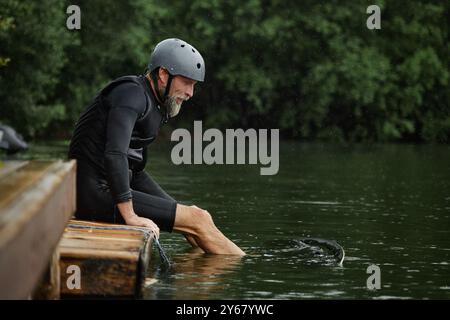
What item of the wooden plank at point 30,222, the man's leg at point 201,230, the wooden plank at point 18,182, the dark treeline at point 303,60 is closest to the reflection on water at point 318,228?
the man's leg at point 201,230

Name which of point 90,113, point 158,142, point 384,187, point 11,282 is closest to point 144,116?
point 90,113

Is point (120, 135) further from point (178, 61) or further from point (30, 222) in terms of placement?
point (30, 222)

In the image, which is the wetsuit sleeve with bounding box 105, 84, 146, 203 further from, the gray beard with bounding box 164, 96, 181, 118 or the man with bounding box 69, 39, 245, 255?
the gray beard with bounding box 164, 96, 181, 118

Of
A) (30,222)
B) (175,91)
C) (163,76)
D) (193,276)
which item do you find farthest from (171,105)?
(30,222)

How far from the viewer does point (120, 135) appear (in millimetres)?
8609

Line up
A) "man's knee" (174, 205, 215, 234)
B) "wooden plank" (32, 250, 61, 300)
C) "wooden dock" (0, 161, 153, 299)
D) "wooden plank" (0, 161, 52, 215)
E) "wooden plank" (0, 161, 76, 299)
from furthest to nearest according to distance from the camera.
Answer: "man's knee" (174, 205, 215, 234), "wooden plank" (32, 250, 61, 300), "wooden plank" (0, 161, 52, 215), "wooden dock" (0, 161, 153, 299), "wooden plank" (0, 161, 76, 299)

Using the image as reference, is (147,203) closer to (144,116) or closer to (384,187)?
(144,116)

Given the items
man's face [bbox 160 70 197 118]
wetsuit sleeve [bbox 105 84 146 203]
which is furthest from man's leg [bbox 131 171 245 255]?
man's face [bbox 160 70 197 118]

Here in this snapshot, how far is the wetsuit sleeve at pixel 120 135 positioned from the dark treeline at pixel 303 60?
36.0 m

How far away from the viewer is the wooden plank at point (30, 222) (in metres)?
4.34

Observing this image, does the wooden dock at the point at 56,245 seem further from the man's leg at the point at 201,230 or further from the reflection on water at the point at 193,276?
the man's leg at the point at 201,230

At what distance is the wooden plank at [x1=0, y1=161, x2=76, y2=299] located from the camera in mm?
4340

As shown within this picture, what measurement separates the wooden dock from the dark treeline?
37356 mm
